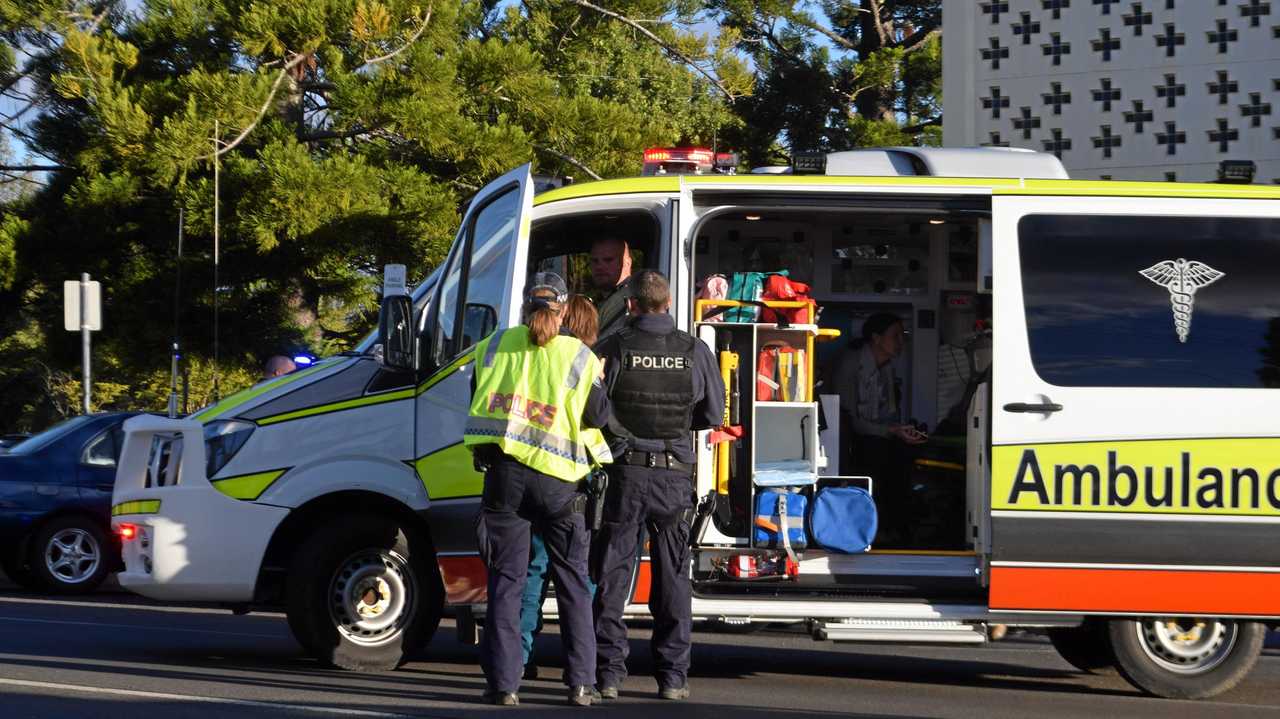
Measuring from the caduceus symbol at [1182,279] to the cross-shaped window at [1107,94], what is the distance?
2272 centimetres

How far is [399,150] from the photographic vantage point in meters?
23.1

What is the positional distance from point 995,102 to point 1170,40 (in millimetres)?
3278

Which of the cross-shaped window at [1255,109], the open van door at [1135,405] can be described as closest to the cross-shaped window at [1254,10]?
the cross-shaped window at [1255,109]

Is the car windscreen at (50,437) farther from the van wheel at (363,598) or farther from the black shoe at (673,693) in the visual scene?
the black shoe at (673,693)

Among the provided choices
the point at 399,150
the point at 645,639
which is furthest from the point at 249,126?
the point at 645,639

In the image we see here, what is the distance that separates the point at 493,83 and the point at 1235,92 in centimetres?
1329

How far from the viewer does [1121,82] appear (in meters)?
29.5

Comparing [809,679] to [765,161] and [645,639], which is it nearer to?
[645,639]

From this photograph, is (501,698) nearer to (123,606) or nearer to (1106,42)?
(123,606)

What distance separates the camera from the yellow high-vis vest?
6.97 metres

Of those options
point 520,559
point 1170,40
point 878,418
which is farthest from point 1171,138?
point 520,559

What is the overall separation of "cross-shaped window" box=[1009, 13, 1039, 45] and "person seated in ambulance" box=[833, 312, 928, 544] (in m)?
21.8

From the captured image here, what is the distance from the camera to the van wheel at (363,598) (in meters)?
8.07

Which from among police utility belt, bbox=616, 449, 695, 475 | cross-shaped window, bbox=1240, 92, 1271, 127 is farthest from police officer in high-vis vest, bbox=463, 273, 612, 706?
cross-shaped window, bbox=1240, 92, 1271, 127
